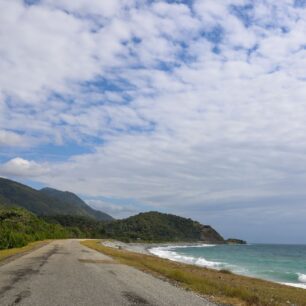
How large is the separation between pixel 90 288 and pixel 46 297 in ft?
10.0

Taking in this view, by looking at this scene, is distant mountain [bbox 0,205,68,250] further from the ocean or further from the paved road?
the paved road

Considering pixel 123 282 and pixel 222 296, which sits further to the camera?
pixel 123 282

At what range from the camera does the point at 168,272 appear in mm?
29234

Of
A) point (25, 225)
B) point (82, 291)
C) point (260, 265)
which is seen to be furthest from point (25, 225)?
point (82, 291)

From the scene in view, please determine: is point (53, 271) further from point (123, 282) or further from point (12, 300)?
point (12, 300)

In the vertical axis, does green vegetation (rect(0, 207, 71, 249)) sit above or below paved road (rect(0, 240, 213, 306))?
above

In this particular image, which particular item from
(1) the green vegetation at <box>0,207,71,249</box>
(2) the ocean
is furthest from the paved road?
(1) the green vegetation at <box>0,207,71,249</box>

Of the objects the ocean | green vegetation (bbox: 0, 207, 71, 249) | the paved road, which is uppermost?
green vegetation (bbox: 0, 207, 71, 249)

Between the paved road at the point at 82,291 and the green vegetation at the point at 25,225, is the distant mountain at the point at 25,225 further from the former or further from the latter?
the paved road at the point at 82,291

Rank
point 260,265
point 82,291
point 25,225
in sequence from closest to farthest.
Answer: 1. point 82,291
2. point 260,265
3. point 25,225

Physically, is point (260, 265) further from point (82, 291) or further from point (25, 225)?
point (82, 291)

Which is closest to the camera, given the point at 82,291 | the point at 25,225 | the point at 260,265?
the point at 82,291

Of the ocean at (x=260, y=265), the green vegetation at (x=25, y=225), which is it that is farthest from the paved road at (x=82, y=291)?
the green vegetation at (x=25, y=225)

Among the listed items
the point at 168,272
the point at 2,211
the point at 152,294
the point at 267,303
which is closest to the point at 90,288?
the point at 152,294
